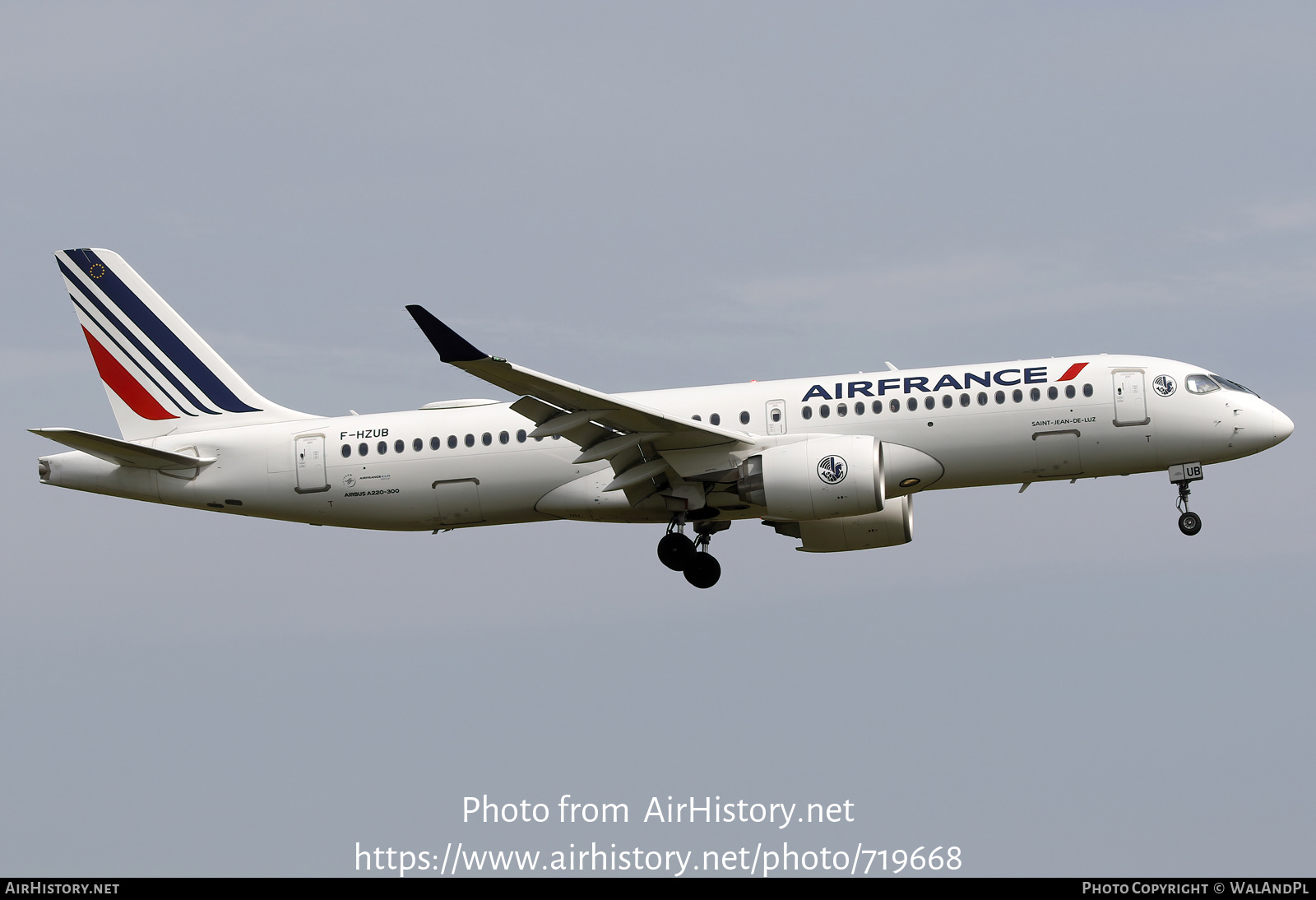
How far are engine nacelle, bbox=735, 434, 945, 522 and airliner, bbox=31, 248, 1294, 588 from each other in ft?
0.13

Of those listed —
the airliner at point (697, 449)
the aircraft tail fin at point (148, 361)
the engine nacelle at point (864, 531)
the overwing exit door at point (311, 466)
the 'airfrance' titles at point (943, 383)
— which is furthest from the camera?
the aircraft tail fin at point (148, 361)

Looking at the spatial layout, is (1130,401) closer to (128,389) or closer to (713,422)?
(713,422)

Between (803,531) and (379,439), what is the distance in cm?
1086

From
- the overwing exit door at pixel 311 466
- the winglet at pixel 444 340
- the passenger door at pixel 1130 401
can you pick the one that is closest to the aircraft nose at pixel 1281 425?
the passenger door at pixel 1130 401

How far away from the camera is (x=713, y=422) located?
37000 millimetres

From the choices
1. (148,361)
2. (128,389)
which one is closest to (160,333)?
(148,361)

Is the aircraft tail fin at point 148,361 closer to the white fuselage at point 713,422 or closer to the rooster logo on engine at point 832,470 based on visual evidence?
the white fuselage at point 713,422

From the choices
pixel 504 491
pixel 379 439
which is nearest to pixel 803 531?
pixel 504 491

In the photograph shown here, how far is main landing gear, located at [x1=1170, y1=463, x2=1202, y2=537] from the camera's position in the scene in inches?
1410

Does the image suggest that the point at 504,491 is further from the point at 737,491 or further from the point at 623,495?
the point at 737,491

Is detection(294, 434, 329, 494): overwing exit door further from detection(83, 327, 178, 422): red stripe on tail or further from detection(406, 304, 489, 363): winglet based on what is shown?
detection(406, 304, 489, 363): winglet

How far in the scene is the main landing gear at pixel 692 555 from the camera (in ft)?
124

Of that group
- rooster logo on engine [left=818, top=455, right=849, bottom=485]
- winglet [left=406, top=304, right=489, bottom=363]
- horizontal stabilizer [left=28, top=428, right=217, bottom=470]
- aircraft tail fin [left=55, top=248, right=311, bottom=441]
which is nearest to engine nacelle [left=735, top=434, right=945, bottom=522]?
rooster logo on engine [left=818, top=455, right=849, bottom=485]

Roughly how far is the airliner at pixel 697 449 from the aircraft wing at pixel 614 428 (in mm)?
53
